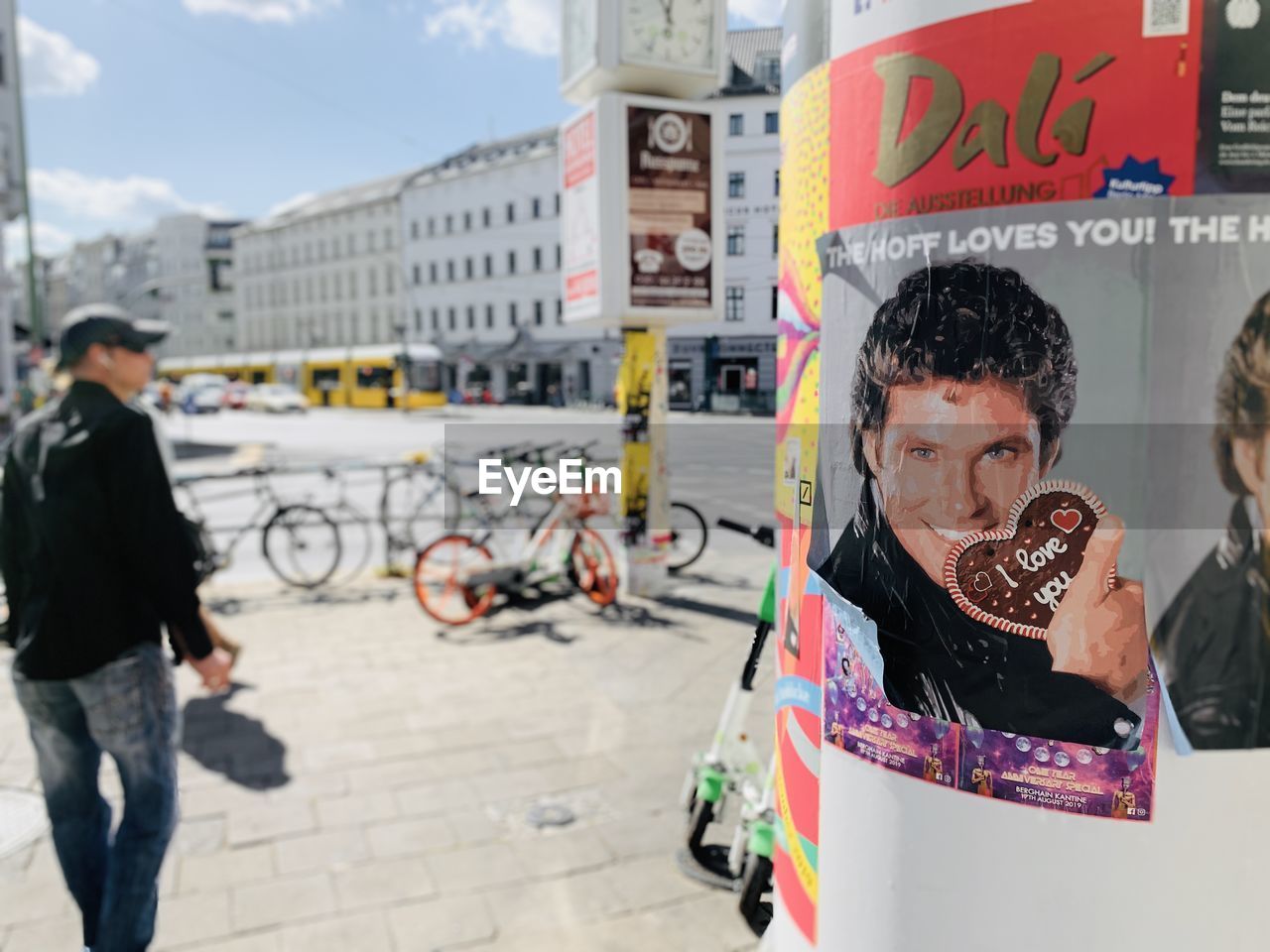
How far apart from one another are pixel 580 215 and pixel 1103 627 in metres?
6.62

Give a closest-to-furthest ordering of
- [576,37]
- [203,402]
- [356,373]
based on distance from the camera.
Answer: [576,37] < [203,402] < [356,373]

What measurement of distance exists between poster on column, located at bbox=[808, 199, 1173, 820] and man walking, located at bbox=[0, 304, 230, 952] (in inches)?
79.9

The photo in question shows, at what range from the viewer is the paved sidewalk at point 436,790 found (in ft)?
11.0

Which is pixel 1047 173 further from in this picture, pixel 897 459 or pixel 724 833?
pixel 724 833

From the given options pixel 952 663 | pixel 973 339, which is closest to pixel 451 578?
pixel 952 663

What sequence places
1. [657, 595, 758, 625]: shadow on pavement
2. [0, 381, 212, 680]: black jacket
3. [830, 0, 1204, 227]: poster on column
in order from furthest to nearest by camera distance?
[657, 595, 758, 625]: shadow on pavement, [0, 381, 212, 680]: black jacket, [830, 0, 1204, 227]: poster on column

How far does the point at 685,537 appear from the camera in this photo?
9.38m

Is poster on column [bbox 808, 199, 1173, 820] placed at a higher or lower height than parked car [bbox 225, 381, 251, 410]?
higher

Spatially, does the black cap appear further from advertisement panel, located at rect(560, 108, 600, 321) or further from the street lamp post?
the street lamp post

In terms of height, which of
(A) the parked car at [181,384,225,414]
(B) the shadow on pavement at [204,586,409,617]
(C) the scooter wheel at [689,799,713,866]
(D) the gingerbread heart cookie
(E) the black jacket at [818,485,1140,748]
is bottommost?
(B) the shadow on pavement at [204,586,409,617]

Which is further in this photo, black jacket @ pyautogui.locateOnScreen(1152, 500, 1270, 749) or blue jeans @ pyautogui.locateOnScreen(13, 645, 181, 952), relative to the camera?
blue jeans @ pyautogui.locateOnScreen(13, 645, 181, 952)

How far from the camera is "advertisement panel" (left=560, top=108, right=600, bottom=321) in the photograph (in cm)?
728

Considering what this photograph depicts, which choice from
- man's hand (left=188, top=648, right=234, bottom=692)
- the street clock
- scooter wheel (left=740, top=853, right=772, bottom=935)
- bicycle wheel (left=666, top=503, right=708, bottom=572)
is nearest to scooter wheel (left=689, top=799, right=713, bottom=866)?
scooter wheel (left=740, top=853, right=772, bottom=935)

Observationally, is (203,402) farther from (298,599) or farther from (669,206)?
(669,206)
